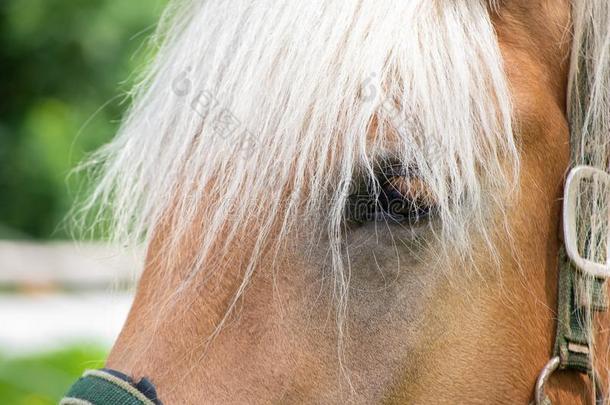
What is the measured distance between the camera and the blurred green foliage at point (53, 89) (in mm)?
8633

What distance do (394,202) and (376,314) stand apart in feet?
0.63

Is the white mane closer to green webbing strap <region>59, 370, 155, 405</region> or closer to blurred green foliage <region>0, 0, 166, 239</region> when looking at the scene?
green webbing strap <region>59, 370, 155, 405</region>

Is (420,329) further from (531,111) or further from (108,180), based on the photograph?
(108,180)

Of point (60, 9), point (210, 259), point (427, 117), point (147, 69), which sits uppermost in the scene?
point (60, 9)

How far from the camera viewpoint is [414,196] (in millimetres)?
1425

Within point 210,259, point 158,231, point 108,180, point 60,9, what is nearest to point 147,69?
point 108,180

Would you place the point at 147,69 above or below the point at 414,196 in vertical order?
above

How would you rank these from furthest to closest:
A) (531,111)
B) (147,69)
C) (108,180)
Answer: (147,69), (108,180), (531,111)

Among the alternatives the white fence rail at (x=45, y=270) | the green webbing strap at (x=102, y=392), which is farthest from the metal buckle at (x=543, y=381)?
the white fence rail at (x=45, y=270)

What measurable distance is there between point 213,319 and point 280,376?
0.15 m

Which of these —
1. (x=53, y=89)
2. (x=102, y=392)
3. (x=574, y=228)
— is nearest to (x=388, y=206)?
(x=574, y=228)

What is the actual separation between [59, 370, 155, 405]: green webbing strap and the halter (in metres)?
0.71

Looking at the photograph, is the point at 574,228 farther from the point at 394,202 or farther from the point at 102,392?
the point at 102,392

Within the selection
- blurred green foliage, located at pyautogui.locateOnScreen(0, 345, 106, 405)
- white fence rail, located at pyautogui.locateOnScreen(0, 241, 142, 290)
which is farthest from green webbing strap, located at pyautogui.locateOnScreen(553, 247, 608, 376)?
white fence rail, located at pyautogui.locateOnScreen(0, 241, 142, 290)
